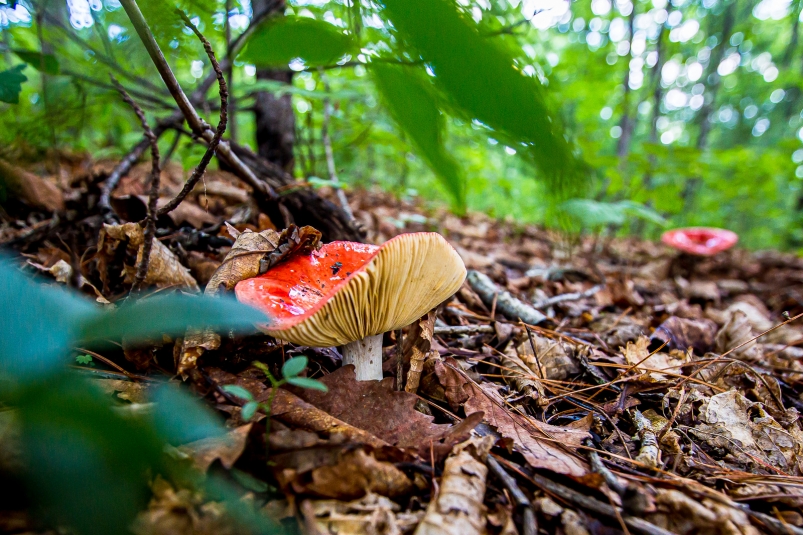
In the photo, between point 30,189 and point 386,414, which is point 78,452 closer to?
point 386,414

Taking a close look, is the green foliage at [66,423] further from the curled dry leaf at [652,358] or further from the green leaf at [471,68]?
the curled dry leaf at [652,358]

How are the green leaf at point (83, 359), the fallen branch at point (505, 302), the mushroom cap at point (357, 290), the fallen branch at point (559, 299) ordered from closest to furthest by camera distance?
the mushroom cap at point (357, 290)
the green leaf at point (83, 359)
the fallen branch at point (505, 302)
the fallen branch at point (559, 299)

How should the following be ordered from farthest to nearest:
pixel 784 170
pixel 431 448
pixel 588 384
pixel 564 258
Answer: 1. pixel 784 170
2. pixel 564 258
3. pixel 588 384
4. pixel 431 448

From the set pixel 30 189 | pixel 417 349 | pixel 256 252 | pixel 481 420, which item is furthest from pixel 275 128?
pixel 481 420

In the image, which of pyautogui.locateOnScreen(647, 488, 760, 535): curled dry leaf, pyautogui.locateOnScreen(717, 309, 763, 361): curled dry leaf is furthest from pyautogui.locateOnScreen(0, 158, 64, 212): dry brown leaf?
pyautogui.locateOnScreen(717, 309, 763, 361): curled dry leaf

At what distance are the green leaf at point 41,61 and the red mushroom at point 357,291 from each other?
1888 millimetres

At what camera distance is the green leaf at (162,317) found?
0.61 m

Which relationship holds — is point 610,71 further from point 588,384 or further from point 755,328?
point 588,384

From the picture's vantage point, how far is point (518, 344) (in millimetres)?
2574

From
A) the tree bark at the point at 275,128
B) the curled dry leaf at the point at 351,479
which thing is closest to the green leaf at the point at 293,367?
the curled dry leaf at the point at 351,479

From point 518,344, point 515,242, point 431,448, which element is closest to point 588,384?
point 518,344

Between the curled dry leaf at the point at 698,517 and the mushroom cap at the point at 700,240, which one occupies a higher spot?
the mushroom cap at the point at 700,240

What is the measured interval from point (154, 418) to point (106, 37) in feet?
8.16

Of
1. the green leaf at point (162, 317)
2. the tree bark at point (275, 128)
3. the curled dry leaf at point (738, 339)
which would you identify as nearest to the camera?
the green leaf at point (162, 317)
